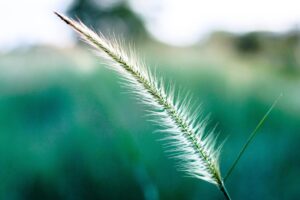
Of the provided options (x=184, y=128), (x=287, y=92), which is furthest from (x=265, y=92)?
(x=184, y=128)

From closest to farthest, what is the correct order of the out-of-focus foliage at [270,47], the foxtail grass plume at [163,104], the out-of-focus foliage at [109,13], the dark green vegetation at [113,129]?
the foxtail grass plume at [163,104] < the dark green vegetation at [113,129] < the out-of-focus foliage at [270,47] < the out-of-focus foliage at [109,13]

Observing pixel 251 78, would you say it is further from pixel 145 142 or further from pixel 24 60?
pixel 24 60

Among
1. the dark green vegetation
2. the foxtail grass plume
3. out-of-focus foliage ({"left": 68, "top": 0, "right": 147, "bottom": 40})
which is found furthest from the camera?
out-of-focus foliage ({"left": 68, "top": 0, "right": 147, "bottom": 40})

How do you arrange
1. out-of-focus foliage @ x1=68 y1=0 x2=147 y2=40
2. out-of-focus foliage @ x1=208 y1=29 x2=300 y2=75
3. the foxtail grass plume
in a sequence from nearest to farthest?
1. the foxtail grass plume
2. out-of-focus foliage @ x1=208 y1=29 x2=300 y2=75
3. out-of-focus foliage @ x1=68 y1=0 x2=147 y2=40

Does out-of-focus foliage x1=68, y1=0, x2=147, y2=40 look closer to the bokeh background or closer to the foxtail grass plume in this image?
the bokeh background

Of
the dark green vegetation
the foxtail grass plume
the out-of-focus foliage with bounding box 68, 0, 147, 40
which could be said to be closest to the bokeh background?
the dark green vegetation

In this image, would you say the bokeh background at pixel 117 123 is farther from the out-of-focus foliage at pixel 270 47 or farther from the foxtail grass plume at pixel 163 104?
the foxtail grass plume at pixel 163 104

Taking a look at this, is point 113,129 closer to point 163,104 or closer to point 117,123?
point 117,123

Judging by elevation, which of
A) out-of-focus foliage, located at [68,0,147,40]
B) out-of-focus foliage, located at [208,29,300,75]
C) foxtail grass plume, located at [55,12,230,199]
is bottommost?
out-of-focus foliage, located at [208,29,300,75]

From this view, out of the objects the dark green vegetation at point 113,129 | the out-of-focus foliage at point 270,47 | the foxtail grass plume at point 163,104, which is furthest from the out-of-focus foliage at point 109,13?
the foxtail grass plume at point 163,104
